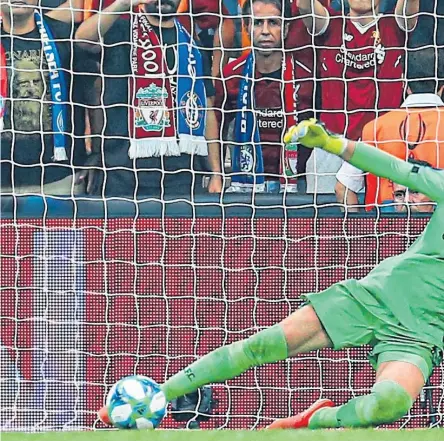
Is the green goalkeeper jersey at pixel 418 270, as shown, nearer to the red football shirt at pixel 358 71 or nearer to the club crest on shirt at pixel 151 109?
the red football shirt at pixel 358 71

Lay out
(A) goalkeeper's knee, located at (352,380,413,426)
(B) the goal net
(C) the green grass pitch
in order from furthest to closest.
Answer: (B) the goal net → (A) goalkeeper's knee, located at (352,380,413,426) → (C) the green grass pitch

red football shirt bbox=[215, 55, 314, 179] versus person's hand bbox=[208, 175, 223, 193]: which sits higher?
red football shirt bbox=[215, 55, 314, 179]

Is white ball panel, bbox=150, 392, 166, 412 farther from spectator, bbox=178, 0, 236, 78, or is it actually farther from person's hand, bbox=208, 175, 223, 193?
spectator, bbox=178, 0, 236, 78

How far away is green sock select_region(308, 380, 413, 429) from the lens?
5.13 m

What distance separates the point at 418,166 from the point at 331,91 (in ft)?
4.29

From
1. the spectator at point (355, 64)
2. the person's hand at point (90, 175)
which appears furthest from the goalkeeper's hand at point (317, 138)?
the person's hand at point (90, 175)

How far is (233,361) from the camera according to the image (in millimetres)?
5445

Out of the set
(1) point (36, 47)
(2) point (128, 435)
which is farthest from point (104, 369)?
(1) point (36, 47)

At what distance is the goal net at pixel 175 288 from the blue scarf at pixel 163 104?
352 mm

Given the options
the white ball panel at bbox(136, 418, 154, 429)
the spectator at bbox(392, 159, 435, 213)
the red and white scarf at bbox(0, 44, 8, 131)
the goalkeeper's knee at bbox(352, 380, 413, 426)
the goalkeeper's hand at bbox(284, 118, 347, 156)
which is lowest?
the white ball panel at bbox(136, 418, 154, 429)

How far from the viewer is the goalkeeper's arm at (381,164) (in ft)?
17.6

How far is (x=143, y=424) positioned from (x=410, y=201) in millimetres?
1940

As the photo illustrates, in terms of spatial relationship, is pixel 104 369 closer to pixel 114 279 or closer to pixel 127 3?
pixel 114 279

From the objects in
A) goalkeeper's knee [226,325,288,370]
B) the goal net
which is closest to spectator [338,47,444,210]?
the goal net
